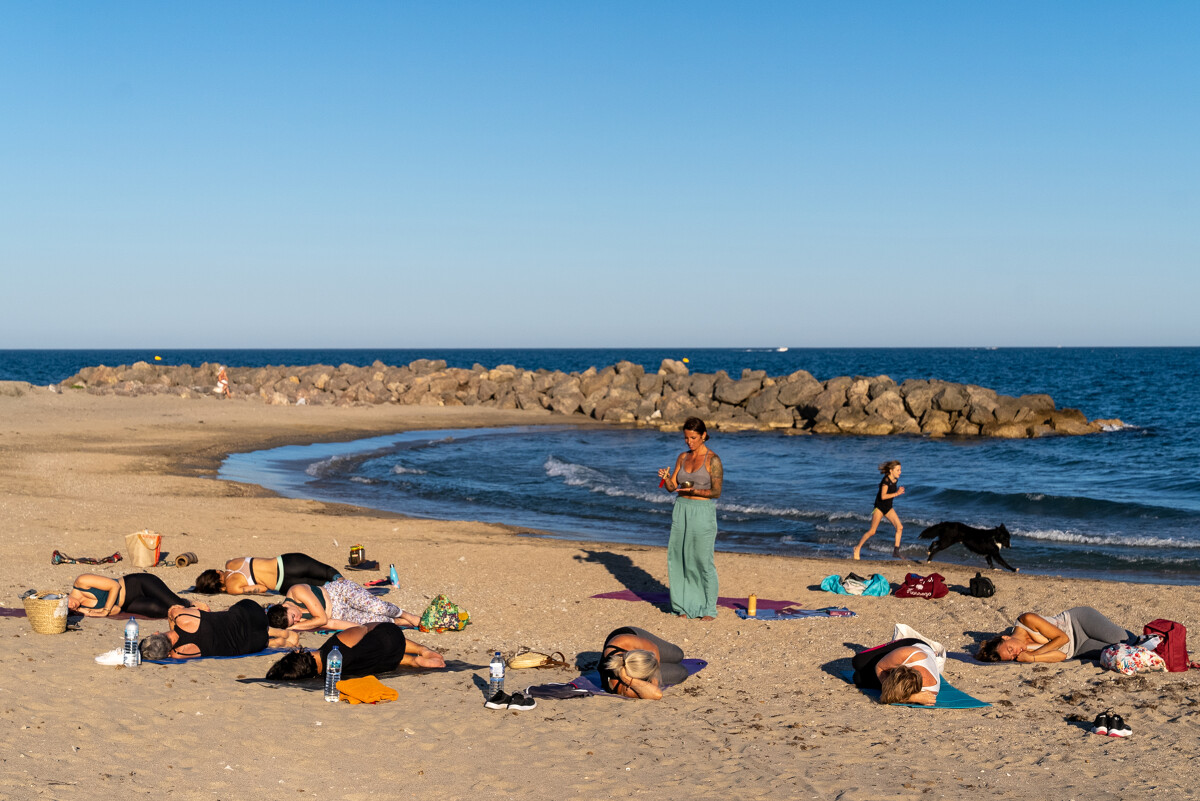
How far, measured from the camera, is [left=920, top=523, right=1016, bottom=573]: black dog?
1363cm

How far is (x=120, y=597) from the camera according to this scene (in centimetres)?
976

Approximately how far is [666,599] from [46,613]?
643 centimetres

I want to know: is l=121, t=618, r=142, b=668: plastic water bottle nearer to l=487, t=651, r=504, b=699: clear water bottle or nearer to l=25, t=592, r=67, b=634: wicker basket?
l=25, t=592, r=67, b=634: wicker basket

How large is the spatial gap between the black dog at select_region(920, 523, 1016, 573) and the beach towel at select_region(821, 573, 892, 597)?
7.09 ft

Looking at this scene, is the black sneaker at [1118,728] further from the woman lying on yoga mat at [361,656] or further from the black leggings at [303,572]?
the black leggings at [303,572]

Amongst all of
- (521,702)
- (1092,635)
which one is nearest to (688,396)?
(1092,635)

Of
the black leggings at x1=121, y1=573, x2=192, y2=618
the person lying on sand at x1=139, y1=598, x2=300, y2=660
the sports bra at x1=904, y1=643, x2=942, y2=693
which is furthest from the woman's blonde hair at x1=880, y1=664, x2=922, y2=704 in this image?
the black leggings at x1=121, y1=573, x2=192, y2=618

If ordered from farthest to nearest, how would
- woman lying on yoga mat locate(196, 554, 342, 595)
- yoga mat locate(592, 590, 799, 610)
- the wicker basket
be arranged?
yoga mat locate(592, 590, 799, 610) < woman lying on yoga mat locate(196, 554, 342, 595) < the wicker basket

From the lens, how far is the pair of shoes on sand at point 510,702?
758 cm

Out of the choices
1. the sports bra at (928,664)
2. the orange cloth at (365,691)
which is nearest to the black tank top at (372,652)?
the orange cloth at (365,691)

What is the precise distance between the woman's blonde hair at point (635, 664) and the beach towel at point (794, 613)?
278cm

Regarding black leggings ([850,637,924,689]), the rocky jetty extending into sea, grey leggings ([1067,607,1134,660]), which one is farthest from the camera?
the rocky jetty extending into sea

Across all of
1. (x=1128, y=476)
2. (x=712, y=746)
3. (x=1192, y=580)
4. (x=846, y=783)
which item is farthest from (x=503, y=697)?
(x=1128, y=476)

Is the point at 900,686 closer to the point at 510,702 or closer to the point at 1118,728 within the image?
the point at 1118,728
